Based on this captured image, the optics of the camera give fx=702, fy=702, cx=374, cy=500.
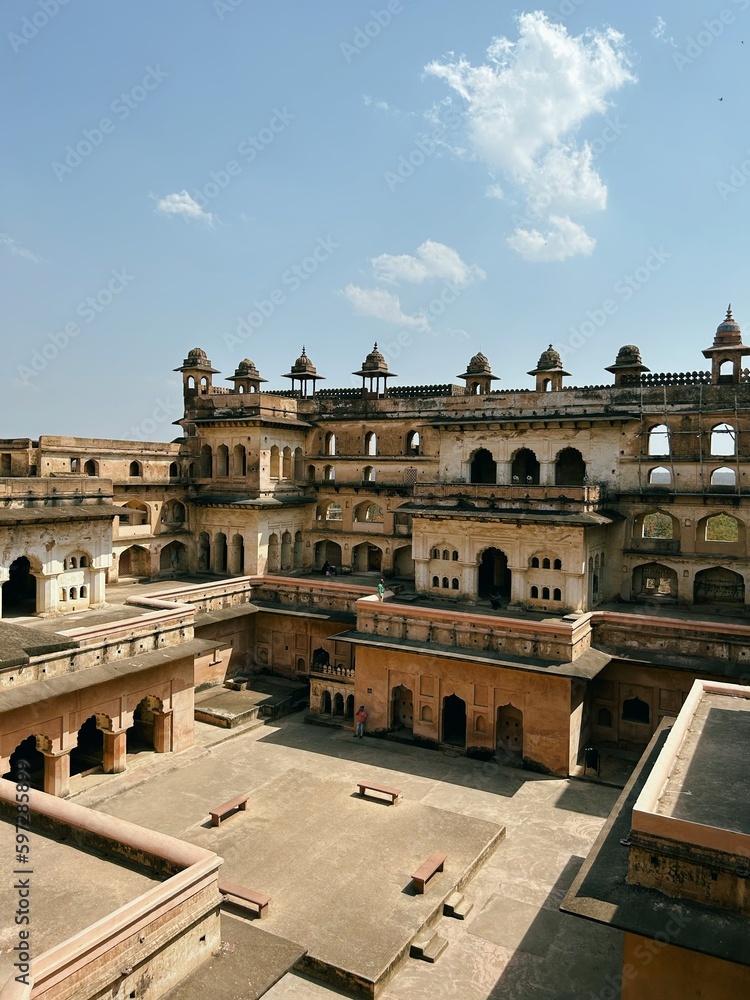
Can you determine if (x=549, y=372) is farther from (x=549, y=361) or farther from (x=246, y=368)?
(x=246, y=368)

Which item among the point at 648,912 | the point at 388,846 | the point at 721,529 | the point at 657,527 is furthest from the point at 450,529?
the point at 721,529

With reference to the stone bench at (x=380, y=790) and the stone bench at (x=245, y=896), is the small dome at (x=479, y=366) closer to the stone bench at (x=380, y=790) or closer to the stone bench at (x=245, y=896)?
the stone bench at (x=380, y=790)

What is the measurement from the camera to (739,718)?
13805 mm

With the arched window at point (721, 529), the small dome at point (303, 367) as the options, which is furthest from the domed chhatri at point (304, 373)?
the arched window at point (721, 529)

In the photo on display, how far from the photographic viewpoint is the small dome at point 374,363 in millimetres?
33981

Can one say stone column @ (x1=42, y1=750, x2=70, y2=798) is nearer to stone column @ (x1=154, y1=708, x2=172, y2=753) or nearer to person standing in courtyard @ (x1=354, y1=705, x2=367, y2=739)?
stone column @ (x1=154, y1=708, x2=172, y2=753)

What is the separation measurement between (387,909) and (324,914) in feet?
3.84

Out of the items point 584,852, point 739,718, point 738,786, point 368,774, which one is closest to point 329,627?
point 368,774

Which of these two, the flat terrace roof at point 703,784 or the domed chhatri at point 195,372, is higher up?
the domed chhatri at point 195,372

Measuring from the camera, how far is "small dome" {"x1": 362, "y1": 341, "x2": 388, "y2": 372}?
3398cm

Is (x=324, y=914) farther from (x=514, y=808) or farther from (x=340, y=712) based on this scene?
(x=340, y=712)

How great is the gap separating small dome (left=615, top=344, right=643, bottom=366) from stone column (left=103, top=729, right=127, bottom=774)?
22059mm

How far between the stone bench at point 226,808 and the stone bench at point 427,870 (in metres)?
4.75

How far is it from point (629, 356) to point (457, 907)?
21.1 meters
